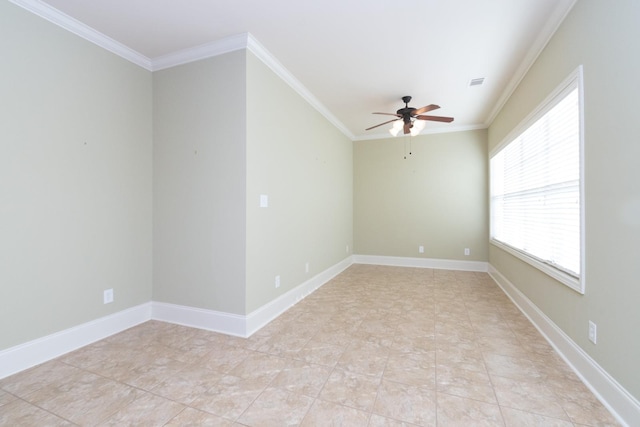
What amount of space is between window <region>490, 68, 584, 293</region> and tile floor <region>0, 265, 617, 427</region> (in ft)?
2.45

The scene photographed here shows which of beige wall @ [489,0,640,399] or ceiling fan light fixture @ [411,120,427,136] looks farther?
ceiling fan light fixture @ [411,120,427,136]

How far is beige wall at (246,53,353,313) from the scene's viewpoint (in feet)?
8.83

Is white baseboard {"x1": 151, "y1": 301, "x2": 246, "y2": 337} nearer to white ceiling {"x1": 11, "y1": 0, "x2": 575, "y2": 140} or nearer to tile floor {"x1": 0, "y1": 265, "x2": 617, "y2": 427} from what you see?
tile floor {"x1": 0, "y1": 265, "x2": 617, "y2": 427}

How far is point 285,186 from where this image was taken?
3268 mm

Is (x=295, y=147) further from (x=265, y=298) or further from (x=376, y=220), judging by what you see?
(x=376, y=220)

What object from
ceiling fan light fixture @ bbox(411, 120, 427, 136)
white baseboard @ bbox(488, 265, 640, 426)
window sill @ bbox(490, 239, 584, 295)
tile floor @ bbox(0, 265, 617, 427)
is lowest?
tile floor @ bbox(0, 265, 617, 427)

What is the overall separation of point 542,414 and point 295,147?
3.19 metres

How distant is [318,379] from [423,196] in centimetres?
445

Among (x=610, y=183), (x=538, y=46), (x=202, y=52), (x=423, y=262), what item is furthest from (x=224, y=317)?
(x=423, y=262)

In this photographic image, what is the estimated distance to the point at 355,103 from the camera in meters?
4.11

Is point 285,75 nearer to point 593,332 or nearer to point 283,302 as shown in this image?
point 283,302

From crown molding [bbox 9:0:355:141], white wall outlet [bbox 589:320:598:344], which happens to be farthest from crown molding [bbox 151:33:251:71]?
white wall outlet [bbox 589:320:598:344]

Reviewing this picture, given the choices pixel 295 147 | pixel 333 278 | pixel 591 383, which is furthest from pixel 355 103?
pixel 591 383

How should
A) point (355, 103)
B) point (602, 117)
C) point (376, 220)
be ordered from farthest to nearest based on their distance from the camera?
point (376, 220)
point (355, 103)
point (602, 117)
